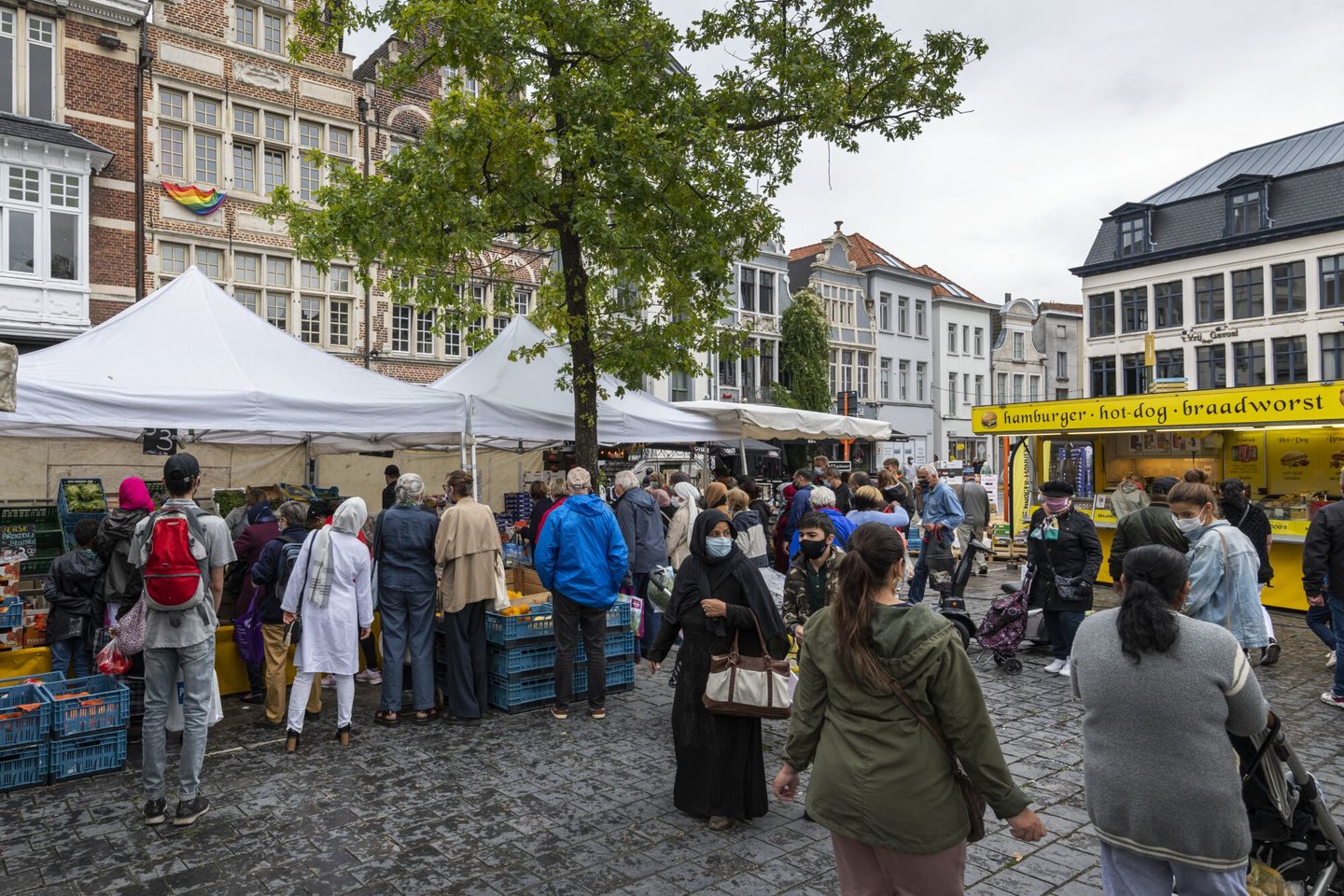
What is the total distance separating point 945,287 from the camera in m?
48.1

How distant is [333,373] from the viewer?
8656 millimetres

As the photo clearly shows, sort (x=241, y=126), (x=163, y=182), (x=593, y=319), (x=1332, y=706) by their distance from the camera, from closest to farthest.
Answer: (x=1332, y=706)
(x=593, y=319)
(x=163, y=182)
(x=241, y=126)

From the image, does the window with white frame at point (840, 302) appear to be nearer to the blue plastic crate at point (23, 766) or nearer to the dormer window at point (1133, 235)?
the dormer window at point (1133, 235)

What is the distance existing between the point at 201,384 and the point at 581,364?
390cm

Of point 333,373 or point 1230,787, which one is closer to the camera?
point 1230,787

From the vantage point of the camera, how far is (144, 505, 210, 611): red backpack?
15.0ft

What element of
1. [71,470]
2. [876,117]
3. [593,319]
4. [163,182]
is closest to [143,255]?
[163,182]

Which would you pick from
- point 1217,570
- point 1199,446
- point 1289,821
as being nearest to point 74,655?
point 1289,821

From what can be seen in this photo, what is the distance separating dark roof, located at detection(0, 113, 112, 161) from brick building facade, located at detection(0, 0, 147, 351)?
0.02m

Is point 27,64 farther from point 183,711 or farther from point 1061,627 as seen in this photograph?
point 1061,627

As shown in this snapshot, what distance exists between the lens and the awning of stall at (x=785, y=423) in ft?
41.2

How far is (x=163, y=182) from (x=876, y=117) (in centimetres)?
1676

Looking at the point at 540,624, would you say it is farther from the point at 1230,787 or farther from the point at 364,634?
the point at 1230,787

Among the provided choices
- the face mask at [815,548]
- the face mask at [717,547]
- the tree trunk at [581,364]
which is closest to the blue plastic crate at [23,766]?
the face mask at [717,547]
